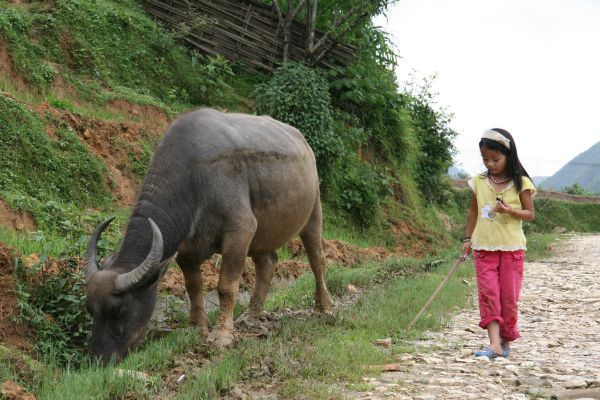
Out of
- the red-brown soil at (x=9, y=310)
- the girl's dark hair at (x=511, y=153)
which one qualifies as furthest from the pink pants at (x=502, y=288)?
the red-brown soil at (x=9, y=310)

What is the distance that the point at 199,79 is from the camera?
1424 centimetres

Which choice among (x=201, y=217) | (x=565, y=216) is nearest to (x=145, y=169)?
(x=201, y=217)

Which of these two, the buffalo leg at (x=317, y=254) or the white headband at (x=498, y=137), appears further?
the buffalo leg at (x=317, y=254)

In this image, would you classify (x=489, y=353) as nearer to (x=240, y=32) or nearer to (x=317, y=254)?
(x=317, y=254)

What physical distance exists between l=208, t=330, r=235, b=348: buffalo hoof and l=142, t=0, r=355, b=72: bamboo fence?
33.4 ft

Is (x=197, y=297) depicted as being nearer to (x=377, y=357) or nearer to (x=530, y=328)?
(x=377, y=357)

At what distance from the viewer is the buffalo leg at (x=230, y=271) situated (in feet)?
20.7

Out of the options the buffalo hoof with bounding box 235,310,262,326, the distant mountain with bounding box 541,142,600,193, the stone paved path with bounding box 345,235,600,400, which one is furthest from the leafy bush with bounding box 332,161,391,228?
the distant mountain with bounding box 541,142,600,193

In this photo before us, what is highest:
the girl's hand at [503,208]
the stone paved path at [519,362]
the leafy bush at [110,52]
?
the leafy bush at [110,52]

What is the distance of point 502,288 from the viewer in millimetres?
6164

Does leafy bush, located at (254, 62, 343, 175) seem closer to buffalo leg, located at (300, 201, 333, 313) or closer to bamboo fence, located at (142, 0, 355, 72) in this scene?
bamboo fence, located at (142, 0, 355, 72)

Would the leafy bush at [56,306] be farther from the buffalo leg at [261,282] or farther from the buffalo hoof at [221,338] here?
the buffalo leg at [261,282]

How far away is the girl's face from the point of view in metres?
6.06

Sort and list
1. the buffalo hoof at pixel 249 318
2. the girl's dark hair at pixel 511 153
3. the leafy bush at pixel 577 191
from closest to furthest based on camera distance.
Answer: the girl's dark hair at pixel 511 153 < the buffalo hoof at pixel 249 318 < the leafy bush at pixel 577 191
